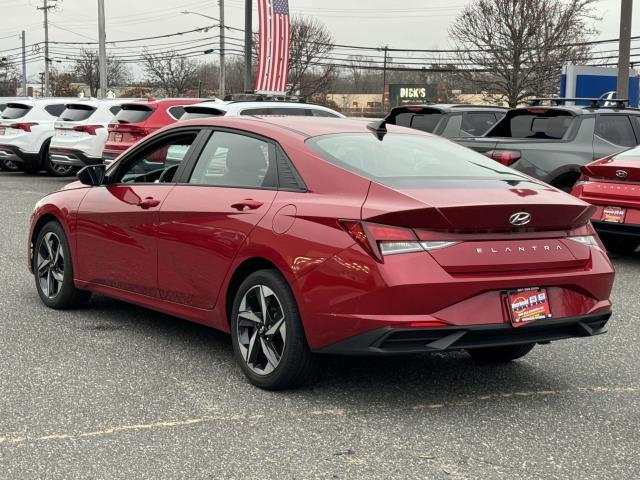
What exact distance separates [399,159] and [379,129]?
1.56ft

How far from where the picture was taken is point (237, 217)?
5176 millimetres

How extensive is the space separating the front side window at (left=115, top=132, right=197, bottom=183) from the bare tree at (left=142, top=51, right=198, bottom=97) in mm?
72913

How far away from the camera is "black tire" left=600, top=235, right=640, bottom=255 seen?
1088 centimetres

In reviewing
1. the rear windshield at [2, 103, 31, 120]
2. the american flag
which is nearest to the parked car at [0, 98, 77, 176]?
the rear windshield at [2, 103, 31, 120]

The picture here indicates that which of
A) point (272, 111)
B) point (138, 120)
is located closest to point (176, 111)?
point (138, 120)

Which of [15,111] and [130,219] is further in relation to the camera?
[15,111]

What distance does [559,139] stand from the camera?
11.3m

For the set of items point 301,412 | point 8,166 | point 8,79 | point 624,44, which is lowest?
point 8,166

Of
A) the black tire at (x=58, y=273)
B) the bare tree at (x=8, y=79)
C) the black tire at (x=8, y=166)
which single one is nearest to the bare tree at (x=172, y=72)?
the bare tree at (x=8, y=79)

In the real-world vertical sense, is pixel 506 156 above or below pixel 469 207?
below

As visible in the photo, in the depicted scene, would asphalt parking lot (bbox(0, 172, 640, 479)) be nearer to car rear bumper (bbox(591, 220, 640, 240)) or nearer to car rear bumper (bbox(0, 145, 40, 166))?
car rear bumper (bbox(591, 220, 640, 240))

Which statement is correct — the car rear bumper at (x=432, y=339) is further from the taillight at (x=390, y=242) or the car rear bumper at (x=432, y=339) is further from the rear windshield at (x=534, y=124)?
the rear windshield at (x=534, y=124)

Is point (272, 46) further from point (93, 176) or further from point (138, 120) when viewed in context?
point (93, 176)

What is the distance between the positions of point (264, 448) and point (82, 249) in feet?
10.1
